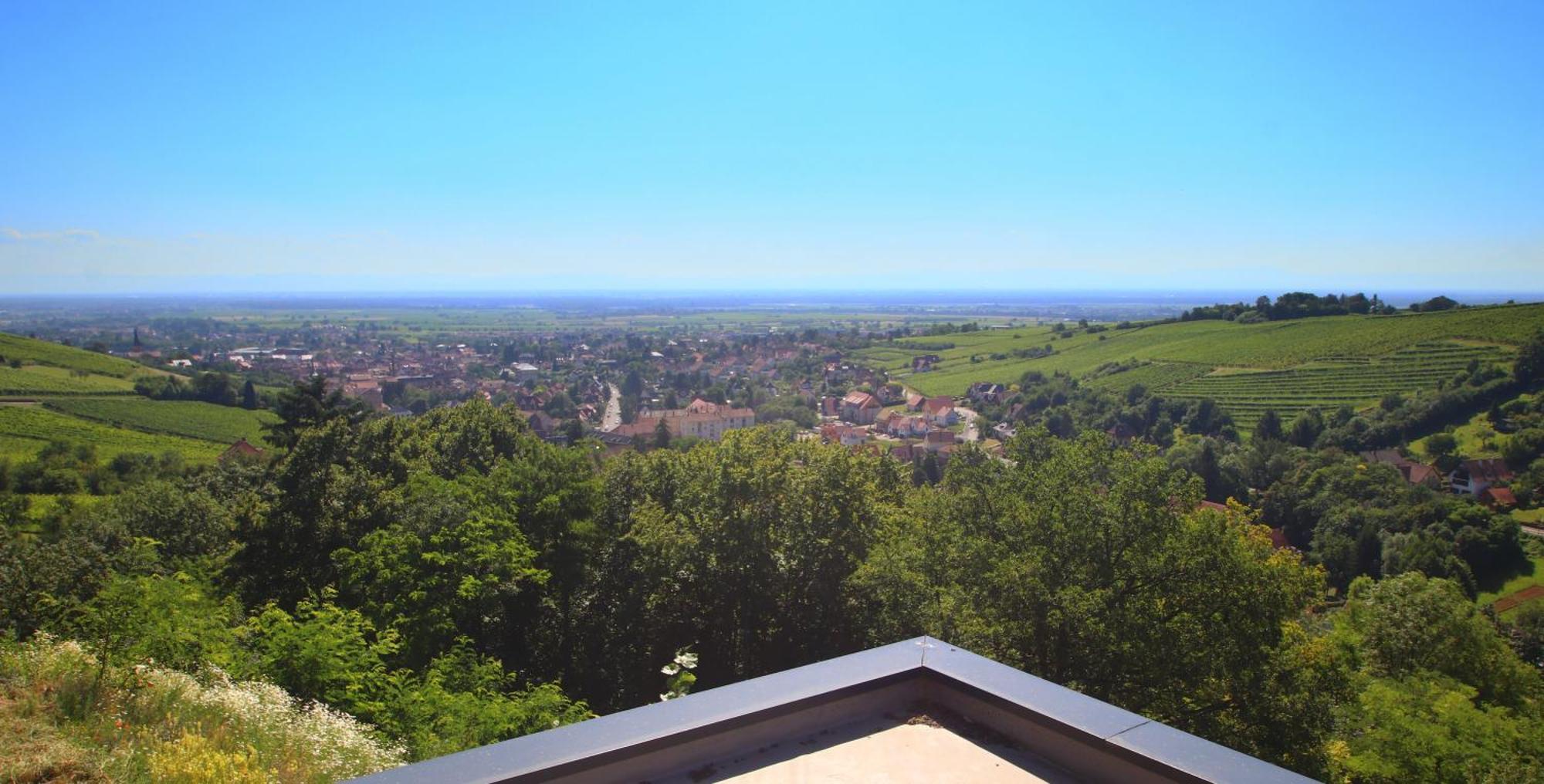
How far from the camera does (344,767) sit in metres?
4.66

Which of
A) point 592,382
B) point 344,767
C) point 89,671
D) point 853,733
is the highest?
point 853,733

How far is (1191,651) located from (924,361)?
96.0 metres

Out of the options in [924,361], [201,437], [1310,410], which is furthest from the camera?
[924,361]

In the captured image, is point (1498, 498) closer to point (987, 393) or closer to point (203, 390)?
point (987, 393)

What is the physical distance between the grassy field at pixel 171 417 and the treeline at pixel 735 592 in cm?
3467

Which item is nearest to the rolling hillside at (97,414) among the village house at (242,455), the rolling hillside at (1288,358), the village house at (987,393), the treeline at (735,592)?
the village house at (242,455)

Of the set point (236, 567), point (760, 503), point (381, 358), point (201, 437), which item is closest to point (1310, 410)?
point (760, 503)

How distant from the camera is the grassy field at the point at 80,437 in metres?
37.0

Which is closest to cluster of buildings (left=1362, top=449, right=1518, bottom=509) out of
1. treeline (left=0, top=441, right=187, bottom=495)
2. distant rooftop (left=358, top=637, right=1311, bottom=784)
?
distant rooftop (left=358, top=637, right=1311, bottom=784)

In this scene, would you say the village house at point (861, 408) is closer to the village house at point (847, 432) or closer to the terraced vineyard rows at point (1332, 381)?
the village house at point (847, 432)

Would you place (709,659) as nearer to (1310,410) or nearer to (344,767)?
(344,767)

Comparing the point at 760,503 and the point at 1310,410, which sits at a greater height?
the point at 760,503

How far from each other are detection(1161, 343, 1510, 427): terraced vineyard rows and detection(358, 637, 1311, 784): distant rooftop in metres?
58.5

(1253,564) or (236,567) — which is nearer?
(1253,564)
